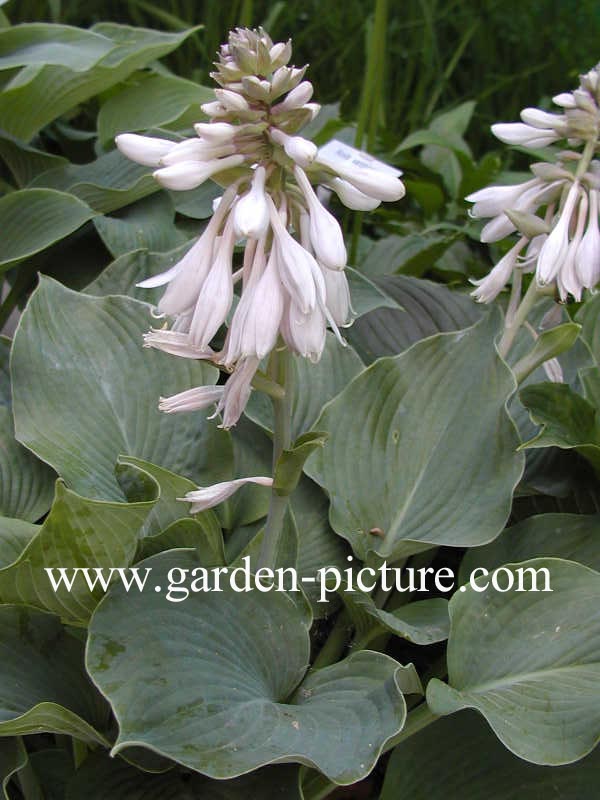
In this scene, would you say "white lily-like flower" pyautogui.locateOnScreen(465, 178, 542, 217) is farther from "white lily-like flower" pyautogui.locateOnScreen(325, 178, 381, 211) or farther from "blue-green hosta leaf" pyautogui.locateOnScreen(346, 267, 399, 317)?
"white lily-like flower" pyautogui.locateOnScreen(325, 178, 381, 211)

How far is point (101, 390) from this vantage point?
4.63 ft

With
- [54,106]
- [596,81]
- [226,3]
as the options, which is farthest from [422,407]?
[226,3]

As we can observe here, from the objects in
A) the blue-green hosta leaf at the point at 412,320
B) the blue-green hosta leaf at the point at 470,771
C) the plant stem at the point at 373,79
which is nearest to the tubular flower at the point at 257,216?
the blue-green hosta leaf at the point at 470,771

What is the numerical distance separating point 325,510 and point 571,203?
60 cm

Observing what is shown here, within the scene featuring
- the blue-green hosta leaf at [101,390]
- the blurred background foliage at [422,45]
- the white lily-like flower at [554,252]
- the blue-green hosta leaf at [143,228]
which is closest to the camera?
the white lily-like flower at [554,252]

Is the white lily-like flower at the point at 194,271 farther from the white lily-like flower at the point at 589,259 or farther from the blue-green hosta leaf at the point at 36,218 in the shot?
the blue-green hosta leaf at the point at 36,218

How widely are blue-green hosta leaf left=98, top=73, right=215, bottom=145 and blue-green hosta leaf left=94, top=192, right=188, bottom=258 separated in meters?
0.31

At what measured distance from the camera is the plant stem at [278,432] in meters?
1.05

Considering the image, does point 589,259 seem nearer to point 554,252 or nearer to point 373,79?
point 554,252

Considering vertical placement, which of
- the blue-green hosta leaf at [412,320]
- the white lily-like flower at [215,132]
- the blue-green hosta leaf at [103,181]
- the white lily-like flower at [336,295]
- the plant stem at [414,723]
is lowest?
the plant stem at [414,723]

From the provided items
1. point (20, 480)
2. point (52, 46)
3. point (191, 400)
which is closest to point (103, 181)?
point (52, 46)

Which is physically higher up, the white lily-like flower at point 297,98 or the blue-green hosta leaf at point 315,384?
the white lily-like flower at point 297,98

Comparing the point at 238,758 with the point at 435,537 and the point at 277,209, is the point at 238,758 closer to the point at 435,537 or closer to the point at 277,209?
the point at 435,537

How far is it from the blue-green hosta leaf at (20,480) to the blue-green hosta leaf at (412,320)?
0.65 metres
